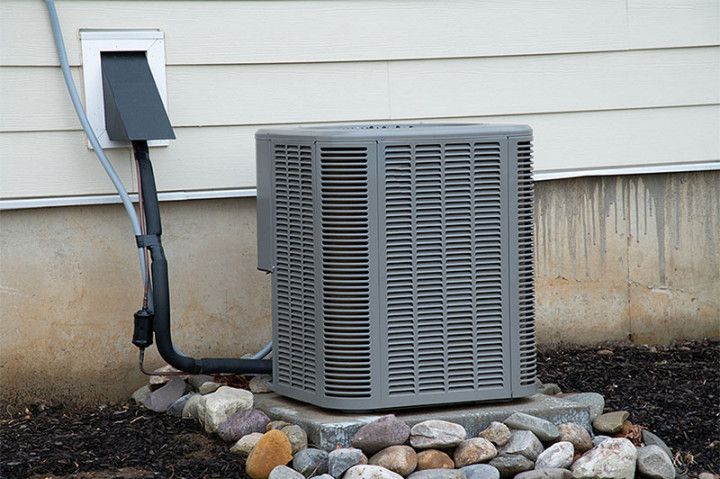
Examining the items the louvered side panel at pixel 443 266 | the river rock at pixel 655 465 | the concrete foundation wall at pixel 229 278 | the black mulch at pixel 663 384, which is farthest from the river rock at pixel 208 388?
the river rock at pixel 655 465

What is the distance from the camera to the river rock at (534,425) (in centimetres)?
375

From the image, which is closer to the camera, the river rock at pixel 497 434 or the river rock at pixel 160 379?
the river rock at pixel 497 434

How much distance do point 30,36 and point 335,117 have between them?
49.3 inches

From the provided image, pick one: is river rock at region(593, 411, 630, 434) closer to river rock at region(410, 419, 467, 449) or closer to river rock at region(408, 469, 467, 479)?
river rock at region(410, 419, 467, 449)

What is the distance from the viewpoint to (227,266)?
466 cm

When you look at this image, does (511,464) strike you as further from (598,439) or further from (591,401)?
(591,401)

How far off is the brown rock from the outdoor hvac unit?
12.6 inches

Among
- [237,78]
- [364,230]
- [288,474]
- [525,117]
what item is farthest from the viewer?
[525,117]

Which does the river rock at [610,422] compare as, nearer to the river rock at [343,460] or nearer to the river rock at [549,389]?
the river rock at [549,389]

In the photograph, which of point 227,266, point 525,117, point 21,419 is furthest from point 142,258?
point 525,117

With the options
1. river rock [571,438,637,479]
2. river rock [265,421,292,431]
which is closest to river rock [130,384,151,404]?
river rock [265,421,292,431]

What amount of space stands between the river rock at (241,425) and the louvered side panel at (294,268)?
198 mm

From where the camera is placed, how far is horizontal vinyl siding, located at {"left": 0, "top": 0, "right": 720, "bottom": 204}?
431cm

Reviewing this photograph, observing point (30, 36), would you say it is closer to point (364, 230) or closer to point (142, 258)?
point (142, 258)
